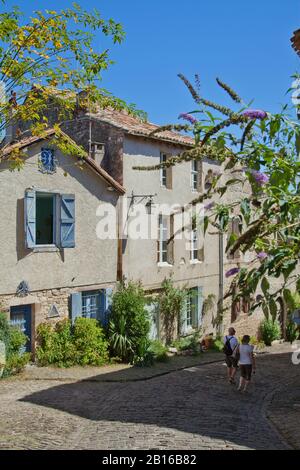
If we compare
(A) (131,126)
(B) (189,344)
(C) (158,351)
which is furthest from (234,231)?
(C) (158,351)

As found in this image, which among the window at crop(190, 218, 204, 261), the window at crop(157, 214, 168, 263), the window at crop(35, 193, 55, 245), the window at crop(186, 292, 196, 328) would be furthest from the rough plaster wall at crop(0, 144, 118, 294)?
the window at crop(190, 218, 204, 261)

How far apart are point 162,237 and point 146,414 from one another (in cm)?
939

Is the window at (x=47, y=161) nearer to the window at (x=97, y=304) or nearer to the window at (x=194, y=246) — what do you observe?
the window at (x=97, y=304)

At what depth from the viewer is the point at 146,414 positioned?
10.2 meters

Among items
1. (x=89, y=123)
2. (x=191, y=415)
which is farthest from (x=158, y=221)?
(x=191, y=415)

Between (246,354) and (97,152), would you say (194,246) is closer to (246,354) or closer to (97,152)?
(97,152)

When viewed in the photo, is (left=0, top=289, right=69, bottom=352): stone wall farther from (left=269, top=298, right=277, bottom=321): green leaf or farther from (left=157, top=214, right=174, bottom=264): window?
(left=269, top=298, right=277, bottom=321): green leaf

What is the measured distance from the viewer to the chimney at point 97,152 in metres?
17.3

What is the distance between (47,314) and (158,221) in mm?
5622

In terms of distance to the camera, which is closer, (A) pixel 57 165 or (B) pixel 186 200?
(A) pixel 57 165

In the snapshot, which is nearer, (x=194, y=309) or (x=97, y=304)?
(x=97, y=304)

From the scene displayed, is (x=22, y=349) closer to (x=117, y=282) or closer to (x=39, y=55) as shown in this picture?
(x=117, y=282)

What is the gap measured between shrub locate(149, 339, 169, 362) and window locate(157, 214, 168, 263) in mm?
3050

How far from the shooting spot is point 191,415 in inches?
403
